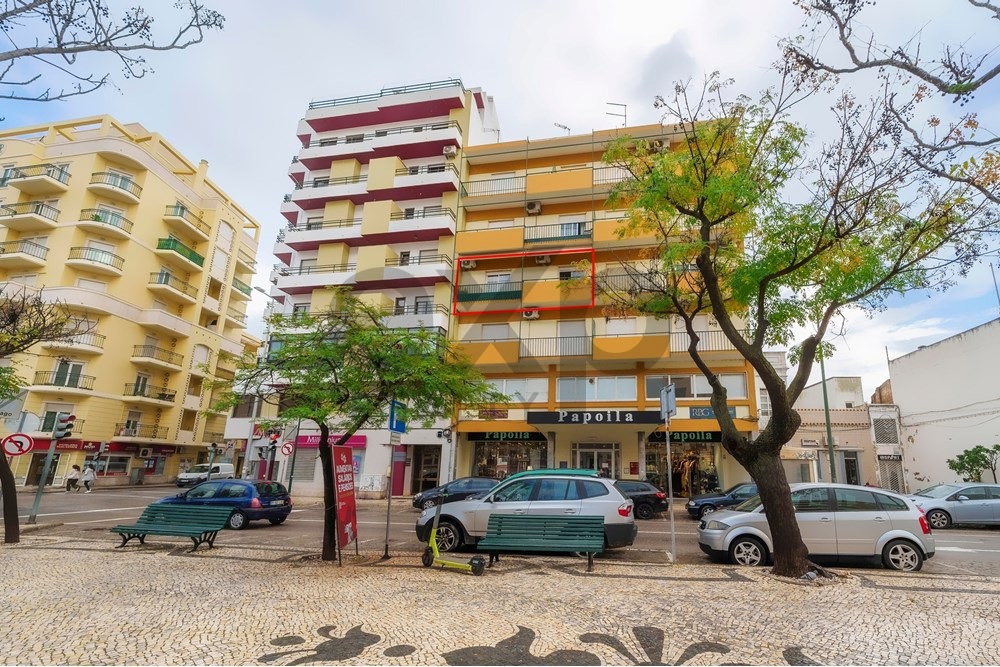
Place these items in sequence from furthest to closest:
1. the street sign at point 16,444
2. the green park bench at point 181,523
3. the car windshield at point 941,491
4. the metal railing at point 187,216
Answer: the metal railing at point 187,216, the car windshield at point 941,491, the street sign at point 16,444, the green park bench at point 181,523

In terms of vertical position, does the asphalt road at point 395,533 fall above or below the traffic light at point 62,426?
below

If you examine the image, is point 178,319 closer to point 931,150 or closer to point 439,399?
point 439,399

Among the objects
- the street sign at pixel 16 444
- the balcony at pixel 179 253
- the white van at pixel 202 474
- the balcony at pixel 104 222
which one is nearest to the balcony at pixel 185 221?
the balcony at pixel 179 253

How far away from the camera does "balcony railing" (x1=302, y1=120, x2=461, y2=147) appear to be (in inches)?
1209

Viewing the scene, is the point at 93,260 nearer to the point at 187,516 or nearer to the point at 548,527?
the point at 187,516

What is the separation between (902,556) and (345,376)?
10252mm

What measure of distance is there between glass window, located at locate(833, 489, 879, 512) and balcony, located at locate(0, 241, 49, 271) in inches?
1654

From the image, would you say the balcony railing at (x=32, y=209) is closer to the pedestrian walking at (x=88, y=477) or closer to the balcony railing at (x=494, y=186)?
the pedestrian walking at (x=88, y=477)

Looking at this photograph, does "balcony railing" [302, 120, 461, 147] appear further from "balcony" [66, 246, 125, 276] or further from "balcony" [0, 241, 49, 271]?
"balcony" [0, 241, 49, 271]

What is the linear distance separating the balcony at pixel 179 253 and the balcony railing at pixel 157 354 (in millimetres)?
6645

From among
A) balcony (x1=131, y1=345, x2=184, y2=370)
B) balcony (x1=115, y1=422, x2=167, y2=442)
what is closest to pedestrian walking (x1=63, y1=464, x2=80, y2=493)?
balcony (x1=115, y1=422, x2=167, y2=442)

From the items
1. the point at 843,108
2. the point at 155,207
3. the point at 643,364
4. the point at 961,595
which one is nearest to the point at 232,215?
the point at 155,207

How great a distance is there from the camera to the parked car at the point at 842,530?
28.8 ft

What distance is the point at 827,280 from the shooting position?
906 cm
